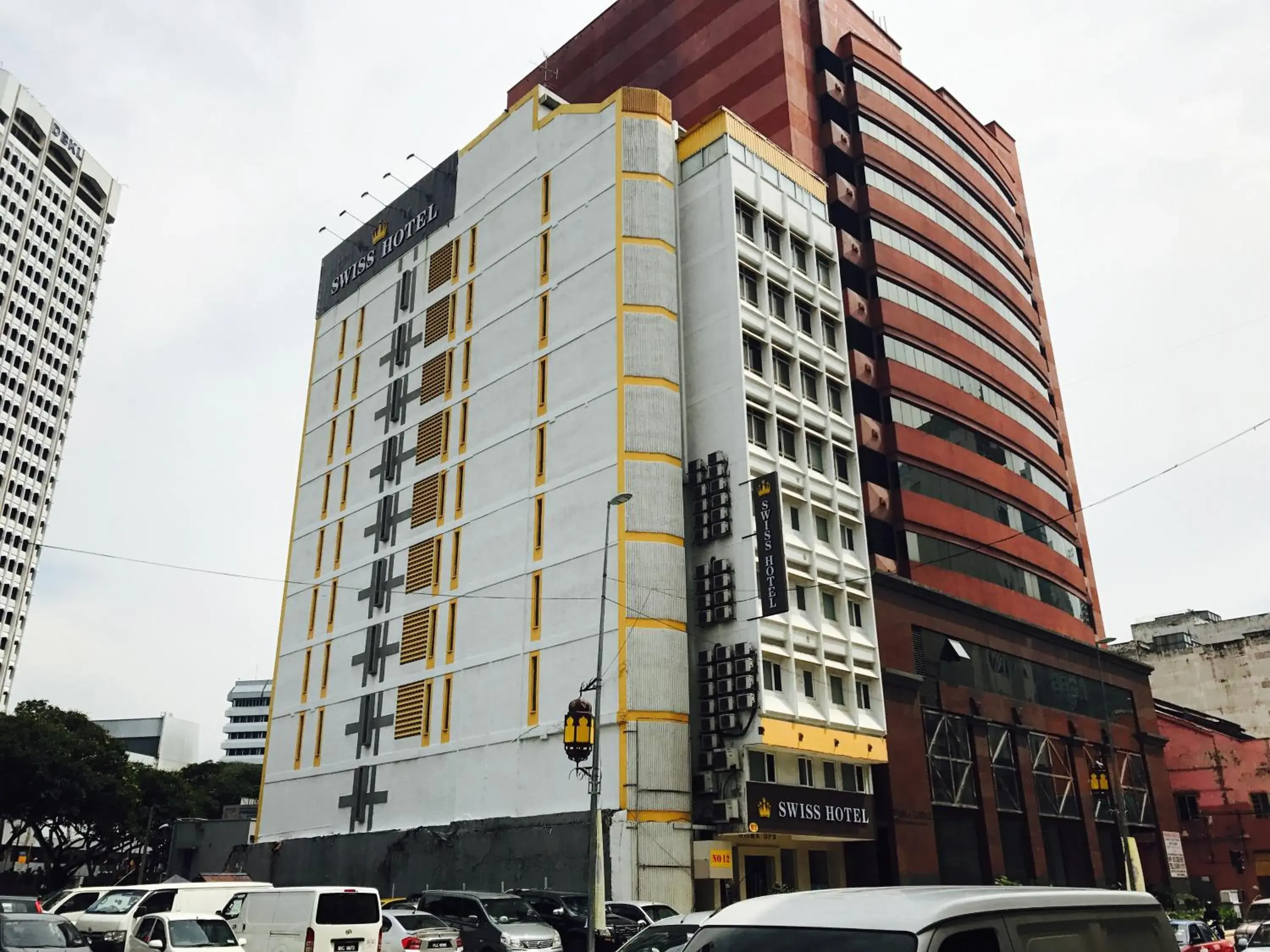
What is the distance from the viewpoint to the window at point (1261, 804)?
67.5m

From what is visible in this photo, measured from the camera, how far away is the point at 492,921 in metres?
25.0

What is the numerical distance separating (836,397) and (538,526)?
626 inches

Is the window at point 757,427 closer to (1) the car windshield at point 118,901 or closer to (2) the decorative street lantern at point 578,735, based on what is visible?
(2) the decorative street lantern at point 578,735

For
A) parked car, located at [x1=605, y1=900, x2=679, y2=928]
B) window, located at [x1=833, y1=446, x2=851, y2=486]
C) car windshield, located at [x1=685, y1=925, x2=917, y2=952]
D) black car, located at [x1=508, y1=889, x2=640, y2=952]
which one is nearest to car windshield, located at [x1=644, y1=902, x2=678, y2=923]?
parked car, located at [x1=605, y1=900, x2=679, y2=928]

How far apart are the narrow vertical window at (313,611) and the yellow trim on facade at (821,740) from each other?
31.8m

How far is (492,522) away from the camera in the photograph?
49.2m

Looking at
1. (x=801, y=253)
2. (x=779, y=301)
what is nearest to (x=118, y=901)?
(x=779, y=301)

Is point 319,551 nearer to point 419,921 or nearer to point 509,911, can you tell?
point 509,911

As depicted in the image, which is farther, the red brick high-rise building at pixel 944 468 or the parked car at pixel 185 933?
the red brick high-rise building at pixel 944 468

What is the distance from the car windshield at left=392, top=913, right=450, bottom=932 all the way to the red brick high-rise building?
973 inches

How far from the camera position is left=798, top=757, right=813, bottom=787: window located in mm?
41812

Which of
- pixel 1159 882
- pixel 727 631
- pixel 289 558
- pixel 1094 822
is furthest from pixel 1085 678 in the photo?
pixel 289 558

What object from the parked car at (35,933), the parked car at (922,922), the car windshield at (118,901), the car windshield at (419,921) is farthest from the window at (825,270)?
the parked car at (922,922)

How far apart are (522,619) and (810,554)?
12.8 m
